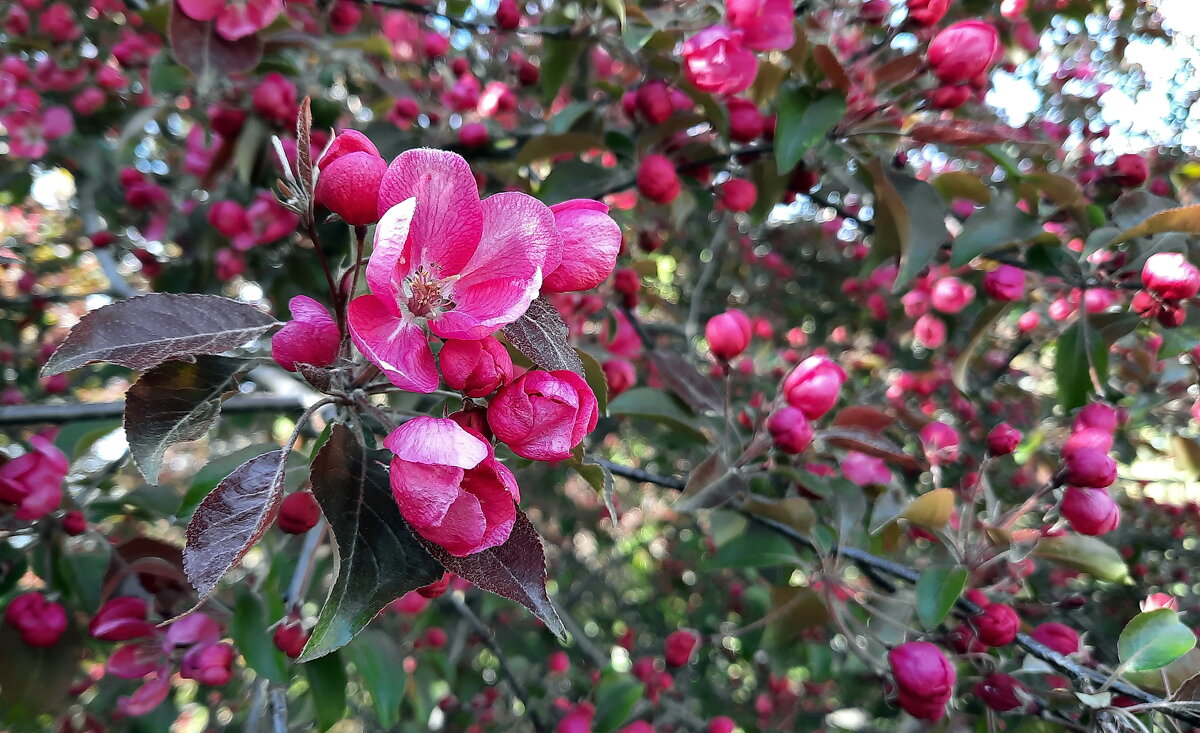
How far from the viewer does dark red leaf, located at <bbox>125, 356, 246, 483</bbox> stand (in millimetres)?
681

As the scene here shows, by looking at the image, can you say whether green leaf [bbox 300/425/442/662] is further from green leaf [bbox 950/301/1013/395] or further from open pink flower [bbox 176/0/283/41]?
green leaf [bbox 950/301/1013/395]

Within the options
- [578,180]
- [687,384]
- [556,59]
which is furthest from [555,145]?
[687,384]

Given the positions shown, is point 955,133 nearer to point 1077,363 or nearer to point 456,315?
point 1077,363

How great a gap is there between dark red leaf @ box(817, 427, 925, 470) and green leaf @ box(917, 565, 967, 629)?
20 centimetres

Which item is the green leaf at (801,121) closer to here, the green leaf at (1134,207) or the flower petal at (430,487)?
the green leaf at (1134,207)

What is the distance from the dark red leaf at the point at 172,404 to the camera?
68 cm

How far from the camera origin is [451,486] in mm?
612

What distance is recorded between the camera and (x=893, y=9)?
172 centimetres

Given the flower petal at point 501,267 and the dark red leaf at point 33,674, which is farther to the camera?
the dark red leaf at point 33,674

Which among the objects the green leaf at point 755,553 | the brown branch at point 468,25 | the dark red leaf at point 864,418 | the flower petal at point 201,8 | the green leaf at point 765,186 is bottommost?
the green leaf at point 755,553

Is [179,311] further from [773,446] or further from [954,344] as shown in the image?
[954,344]

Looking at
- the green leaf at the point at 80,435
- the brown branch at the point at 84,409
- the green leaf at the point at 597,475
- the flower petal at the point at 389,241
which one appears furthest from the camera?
the green leaf at the point at 80,435

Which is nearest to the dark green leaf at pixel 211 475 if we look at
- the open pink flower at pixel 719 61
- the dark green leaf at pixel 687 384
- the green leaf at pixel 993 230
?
the dark green leaf at pixel 687 384

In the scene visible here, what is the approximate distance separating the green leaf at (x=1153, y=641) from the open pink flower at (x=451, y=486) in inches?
39.5
